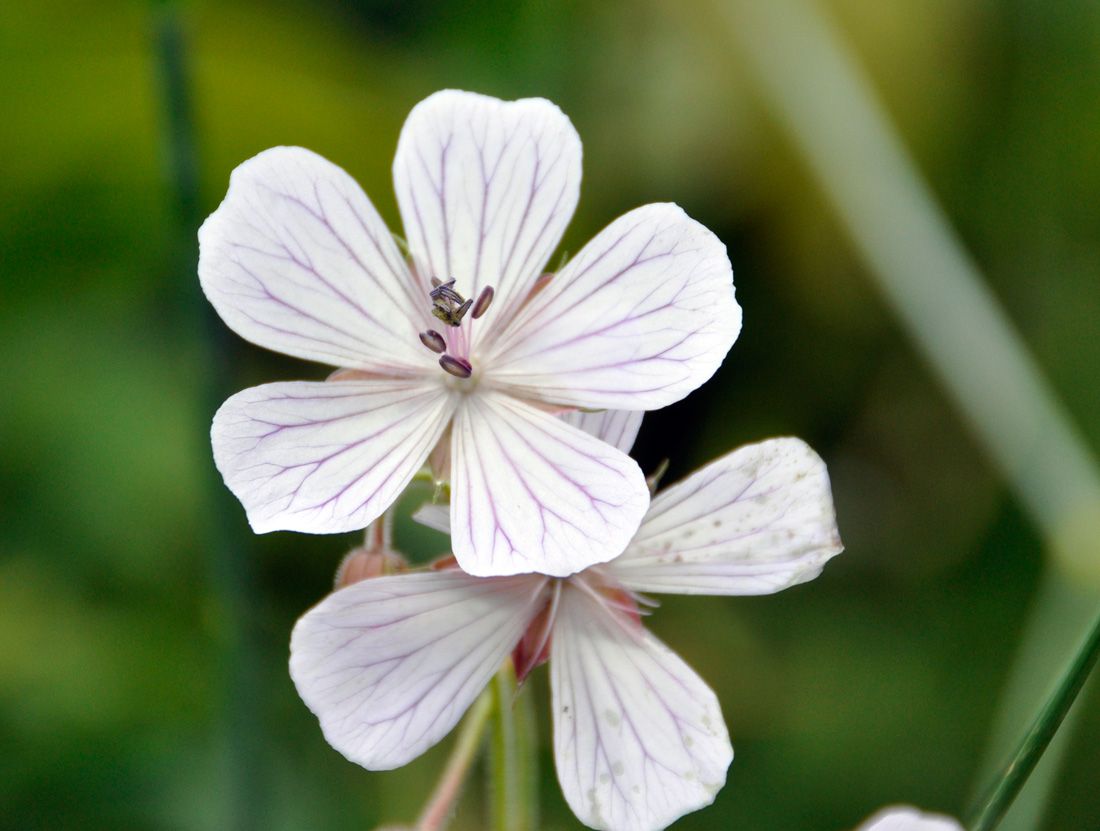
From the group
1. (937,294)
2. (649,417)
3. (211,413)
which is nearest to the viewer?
(211,413)

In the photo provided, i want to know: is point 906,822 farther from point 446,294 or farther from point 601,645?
point 446,294

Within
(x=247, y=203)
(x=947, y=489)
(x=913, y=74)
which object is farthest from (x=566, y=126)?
(x=913, y=74)

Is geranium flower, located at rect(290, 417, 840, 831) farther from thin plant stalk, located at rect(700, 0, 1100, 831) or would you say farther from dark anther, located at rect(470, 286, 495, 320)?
thin plant stalk, located at rect(700, 0, 1100, 831)

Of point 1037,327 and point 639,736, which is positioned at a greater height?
point 1037,327

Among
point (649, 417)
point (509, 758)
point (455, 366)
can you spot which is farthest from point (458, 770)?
point (649, 417)

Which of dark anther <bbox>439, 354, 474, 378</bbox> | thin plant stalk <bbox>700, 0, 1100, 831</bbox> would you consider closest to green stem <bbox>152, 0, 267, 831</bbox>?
dark anther <bbox>439, 354, 474, 378</bbox>

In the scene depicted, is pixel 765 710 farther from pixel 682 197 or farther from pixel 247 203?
pixel 247 203

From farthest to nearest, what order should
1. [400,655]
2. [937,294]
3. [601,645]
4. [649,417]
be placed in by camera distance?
[649,417] → [937,294] → [601,645] → [400,655]
